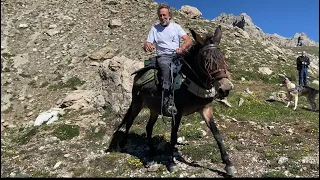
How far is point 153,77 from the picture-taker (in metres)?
9.90

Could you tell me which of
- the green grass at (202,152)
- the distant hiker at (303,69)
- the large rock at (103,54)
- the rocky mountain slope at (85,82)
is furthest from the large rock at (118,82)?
the distant hiker at (303,69)

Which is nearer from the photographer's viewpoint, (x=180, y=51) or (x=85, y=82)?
(x=180, y=51)

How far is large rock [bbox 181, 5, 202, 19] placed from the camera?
108ft

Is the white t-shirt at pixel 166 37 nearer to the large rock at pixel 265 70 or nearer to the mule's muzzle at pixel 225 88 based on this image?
the mule's muzzle at pixel 225 88

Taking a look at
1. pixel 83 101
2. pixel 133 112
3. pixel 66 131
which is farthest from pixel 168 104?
pixel 83 101

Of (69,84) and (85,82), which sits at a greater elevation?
(85,82)

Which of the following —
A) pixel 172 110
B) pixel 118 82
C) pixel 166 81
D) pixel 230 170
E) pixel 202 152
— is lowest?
pixel 202 152

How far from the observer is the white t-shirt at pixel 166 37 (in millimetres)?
9281

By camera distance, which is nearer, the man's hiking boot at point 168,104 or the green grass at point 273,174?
the green grass at point 273,174

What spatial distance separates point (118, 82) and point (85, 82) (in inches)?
252

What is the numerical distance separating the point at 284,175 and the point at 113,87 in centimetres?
921

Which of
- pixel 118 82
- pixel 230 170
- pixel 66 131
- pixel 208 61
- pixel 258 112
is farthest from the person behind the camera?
pixel 118 82

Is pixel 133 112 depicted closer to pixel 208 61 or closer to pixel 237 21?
pixel 208 61

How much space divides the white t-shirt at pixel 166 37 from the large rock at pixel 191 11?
23.9m
